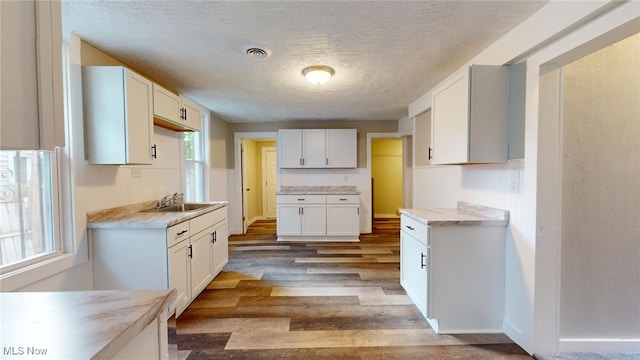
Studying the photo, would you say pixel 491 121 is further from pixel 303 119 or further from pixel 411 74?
pixel 303 119

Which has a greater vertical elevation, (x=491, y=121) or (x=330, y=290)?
(x=491, y=121)

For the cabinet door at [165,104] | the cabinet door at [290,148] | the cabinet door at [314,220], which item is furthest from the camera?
the cabinet door at [290,148]

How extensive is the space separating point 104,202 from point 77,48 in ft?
3.72

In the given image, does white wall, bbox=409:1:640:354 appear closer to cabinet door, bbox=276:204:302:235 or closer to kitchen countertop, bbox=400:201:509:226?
kitchen countertop, bbox=400:201:509:226

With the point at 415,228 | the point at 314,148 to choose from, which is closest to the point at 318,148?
the point at 314,148

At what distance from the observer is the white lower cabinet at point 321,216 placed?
4.49m

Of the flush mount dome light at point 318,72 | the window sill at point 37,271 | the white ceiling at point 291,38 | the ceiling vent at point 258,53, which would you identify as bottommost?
the window sill at point 37,271

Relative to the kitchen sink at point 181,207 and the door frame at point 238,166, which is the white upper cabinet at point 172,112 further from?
the door frame at point 238,166

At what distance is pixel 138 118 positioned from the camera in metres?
2.08

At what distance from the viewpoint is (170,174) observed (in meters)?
3.02

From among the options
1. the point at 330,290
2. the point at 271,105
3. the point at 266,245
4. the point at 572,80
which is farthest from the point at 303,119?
the point at 572,80

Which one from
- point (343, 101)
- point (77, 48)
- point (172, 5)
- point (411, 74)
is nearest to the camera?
point (172, 5)

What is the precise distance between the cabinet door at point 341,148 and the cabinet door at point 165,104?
256 cm

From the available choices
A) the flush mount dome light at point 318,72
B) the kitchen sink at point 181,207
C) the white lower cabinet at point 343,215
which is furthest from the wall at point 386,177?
the kitchen sink at point 181,207
